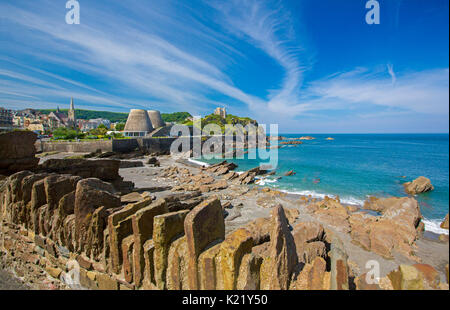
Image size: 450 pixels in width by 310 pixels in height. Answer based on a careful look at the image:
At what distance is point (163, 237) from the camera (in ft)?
8.70

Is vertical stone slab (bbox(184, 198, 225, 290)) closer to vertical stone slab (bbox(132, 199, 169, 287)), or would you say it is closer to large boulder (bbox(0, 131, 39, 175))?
vertical stone slab (bbox(132, 199, 169, 287))

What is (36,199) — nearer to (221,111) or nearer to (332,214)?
(332,214)

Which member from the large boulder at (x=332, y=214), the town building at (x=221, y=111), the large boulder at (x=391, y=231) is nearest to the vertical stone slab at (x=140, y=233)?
the large boulder at (x=391, y=231)

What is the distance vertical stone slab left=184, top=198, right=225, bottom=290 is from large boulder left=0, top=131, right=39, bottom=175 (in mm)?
8365

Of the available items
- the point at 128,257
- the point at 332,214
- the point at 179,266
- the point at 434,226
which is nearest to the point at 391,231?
the point at 332,214

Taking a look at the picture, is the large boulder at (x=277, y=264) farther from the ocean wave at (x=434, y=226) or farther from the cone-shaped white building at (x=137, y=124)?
the cone-shaped white building at (x=137, y=124)

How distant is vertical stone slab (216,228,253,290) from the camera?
232 cm

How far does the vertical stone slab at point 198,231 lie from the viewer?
2.44 m

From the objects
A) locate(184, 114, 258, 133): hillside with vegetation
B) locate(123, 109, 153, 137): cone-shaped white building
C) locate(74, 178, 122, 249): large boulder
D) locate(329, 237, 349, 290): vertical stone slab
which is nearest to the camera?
locate(329, 237, 349, 290): vertical stone slab

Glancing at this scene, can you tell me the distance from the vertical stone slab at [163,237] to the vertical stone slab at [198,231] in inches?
14.9

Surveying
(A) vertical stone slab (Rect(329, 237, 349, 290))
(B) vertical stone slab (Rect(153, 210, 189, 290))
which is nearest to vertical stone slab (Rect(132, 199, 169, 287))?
(B) vertical stone slab (Rect(153, 210, 189, 290))

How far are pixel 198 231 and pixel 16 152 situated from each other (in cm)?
879
